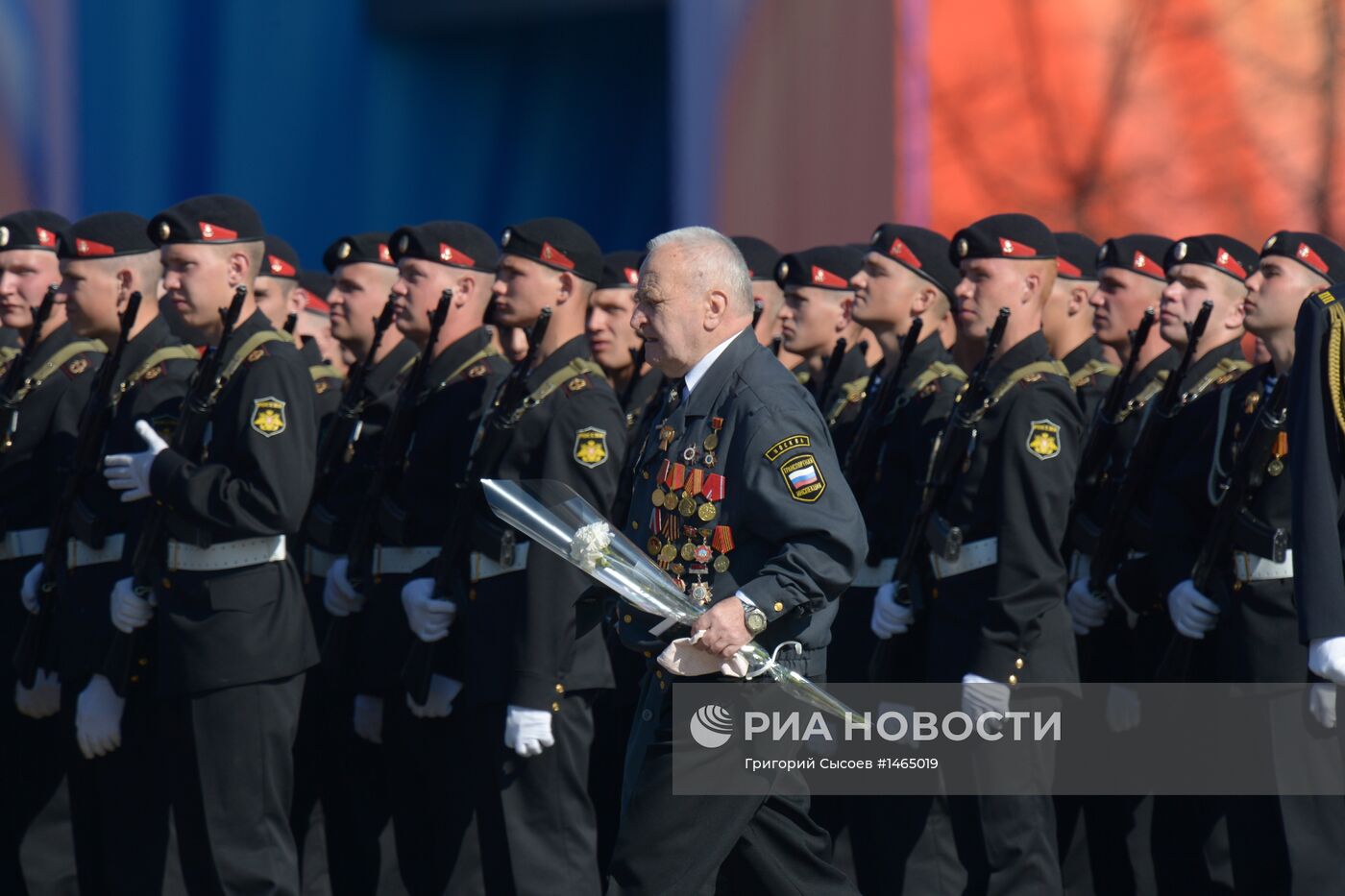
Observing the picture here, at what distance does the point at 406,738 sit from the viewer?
6.01 metres

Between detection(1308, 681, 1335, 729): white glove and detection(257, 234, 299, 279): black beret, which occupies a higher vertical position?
detection(257, 234, 299, 279): black beret

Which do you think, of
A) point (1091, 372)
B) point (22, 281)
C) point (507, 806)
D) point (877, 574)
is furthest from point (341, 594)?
point (1091, 372)

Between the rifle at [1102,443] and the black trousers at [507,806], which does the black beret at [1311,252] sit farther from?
the black trousers at [507,806]

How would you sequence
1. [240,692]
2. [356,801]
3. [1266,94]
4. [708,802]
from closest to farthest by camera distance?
[708,802] < [240,692] < [356,801] < [1266,94]

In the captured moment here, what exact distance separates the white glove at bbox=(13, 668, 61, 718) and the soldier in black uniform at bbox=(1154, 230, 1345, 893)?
3350 millimetres

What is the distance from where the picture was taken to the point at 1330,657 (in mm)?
3857

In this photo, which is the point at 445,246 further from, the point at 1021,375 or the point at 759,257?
the point at 1021,375

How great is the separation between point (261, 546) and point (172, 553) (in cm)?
24

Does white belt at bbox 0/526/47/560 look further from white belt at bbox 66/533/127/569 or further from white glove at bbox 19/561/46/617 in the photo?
white belt at bbox 66/533/127/569

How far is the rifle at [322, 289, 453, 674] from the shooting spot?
19.6ft

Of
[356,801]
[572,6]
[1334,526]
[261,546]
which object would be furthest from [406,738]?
[572,6]

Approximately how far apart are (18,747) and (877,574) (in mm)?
2826

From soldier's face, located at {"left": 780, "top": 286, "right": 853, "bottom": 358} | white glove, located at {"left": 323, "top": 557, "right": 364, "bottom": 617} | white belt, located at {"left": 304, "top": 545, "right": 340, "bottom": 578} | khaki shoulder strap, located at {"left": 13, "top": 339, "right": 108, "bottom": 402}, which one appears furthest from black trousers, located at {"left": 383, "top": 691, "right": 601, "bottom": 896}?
soldier's face, located at {"left": 780, "top": 286, "right": 853, "bottom": 358}

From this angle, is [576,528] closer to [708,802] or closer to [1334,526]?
[708,802]
